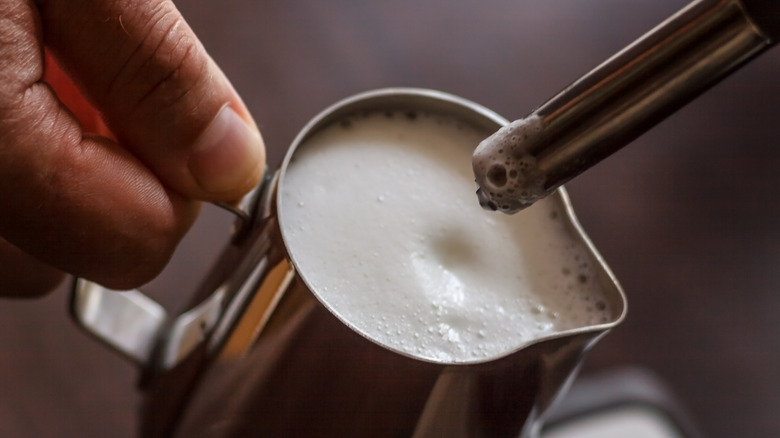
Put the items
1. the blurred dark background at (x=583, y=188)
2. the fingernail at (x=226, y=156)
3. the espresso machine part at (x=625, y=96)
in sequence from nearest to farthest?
the espresso machine part at (x=625, y=96)
the fingernail at (x=226, y=156)
the blurred dark background at (x=583, y=188)

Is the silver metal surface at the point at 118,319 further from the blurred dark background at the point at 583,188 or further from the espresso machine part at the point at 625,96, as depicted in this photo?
the espresso machine part at the point at 625,96

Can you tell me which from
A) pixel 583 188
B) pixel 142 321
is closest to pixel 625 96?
pixel 142 321

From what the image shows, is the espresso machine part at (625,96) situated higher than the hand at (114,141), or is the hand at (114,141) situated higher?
the hand at (114,141)

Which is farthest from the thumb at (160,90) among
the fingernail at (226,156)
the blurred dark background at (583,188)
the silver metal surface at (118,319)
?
the blurred dark background at (583,188)

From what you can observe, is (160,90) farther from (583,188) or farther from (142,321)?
(583,188)

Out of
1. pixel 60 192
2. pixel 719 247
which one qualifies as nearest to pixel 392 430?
pixel 60 192

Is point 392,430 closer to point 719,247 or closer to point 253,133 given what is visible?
point 253,133

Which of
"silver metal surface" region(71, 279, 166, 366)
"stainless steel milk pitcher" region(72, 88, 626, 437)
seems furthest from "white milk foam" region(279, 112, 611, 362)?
"silver metal surface" region(71, 279, 166, 366)
